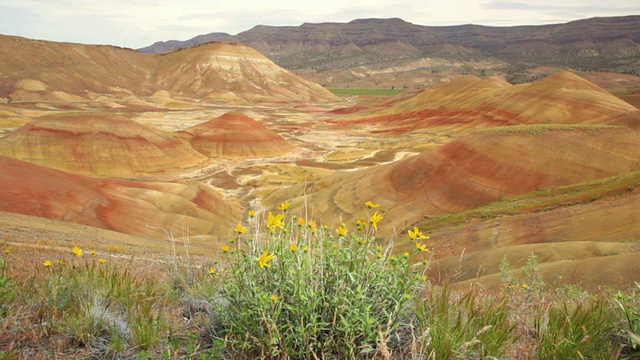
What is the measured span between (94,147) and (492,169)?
48879 millimetres

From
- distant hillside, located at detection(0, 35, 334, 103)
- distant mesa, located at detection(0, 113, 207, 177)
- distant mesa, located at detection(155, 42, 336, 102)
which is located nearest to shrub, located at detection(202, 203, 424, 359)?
distant mesa, located at detection(0, 113, 207, 177)

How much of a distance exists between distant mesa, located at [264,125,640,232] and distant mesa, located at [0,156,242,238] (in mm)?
10740

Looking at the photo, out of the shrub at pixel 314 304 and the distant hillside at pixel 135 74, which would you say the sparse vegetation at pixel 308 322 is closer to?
the shrub at pixel 314 304

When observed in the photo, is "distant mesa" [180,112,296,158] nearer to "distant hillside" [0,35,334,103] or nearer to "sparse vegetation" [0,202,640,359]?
"sparse vegetation" [0,202,640,359]

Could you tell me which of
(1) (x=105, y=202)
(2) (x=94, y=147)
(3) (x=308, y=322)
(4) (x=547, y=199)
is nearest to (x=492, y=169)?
(4) (x=547, y=199)

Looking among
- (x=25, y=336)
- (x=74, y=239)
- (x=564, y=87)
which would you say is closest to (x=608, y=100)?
(x=564, y=87)

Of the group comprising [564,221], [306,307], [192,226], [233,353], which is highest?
[306,307]

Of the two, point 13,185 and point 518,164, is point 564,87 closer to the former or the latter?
point 518,164

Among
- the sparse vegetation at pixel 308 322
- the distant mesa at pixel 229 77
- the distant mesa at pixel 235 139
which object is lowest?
the distant mesa at pixel 235 139

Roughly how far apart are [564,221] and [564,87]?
58.1 meters

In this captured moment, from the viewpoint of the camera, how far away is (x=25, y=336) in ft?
10.8

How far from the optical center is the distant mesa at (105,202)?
72.0 feet

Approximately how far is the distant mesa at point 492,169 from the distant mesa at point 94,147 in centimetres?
3239

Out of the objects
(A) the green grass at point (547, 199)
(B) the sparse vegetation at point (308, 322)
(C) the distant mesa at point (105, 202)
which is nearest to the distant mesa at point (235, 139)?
(C) the distant mesa at point (105, 202)
